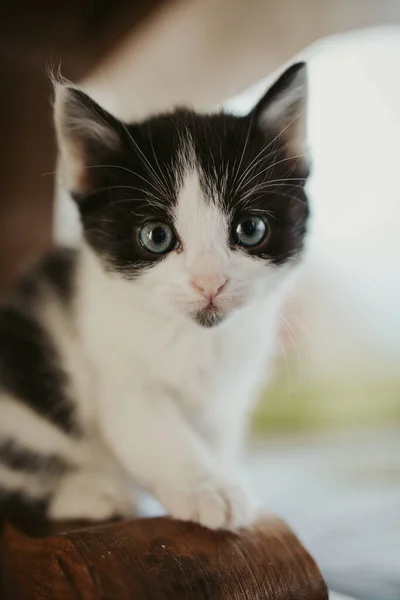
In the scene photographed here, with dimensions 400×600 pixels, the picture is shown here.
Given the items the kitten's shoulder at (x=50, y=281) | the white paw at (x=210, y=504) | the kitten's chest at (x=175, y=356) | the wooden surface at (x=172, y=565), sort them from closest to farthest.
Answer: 1. the wooden surface at (x=172, y=565)
2. the white paw at (x=210, y=504)
3. the kitten's chest at (x=175, y=356)
4. the kitten's shoulder at (x=50, y=281)

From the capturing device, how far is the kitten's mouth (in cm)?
84

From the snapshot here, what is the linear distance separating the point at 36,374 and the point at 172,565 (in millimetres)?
481

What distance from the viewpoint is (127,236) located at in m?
0.91

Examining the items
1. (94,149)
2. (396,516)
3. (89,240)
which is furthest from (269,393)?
(94,149)

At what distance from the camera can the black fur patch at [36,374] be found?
1060 millimetres

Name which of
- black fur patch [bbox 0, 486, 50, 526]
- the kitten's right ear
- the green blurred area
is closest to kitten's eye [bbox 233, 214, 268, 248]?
the kitten's right ear

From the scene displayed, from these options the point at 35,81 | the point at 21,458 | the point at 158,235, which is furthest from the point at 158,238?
the point at 35,81

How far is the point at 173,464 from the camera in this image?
887mm

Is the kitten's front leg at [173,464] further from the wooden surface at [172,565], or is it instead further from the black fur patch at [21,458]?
the black fur patch at [21,458]

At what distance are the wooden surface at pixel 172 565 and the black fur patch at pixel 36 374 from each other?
11.5 inches

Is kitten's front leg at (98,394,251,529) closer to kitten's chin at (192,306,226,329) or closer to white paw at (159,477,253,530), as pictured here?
white paw at (159,477,253,530)

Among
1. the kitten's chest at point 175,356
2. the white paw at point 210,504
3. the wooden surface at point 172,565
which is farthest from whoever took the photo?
Result: the kitten's chest at point 175,356

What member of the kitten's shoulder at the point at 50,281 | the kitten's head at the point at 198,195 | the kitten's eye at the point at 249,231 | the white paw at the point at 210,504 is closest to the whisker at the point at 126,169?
the kitten's head at the point at 198,195

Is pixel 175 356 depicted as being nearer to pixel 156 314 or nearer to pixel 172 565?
pixel 156 314
